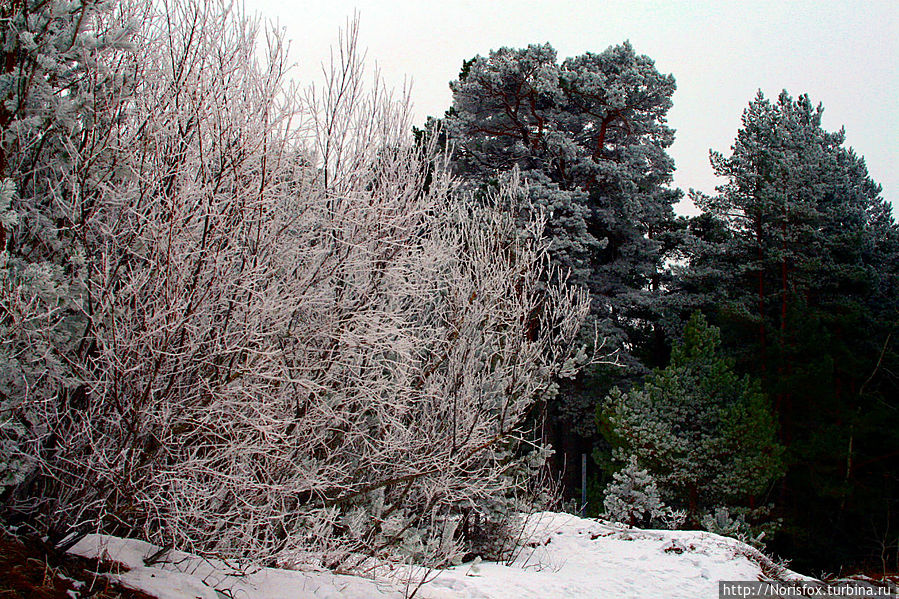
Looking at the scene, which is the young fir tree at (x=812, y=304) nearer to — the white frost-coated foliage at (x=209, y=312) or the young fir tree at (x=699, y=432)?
the young fir tree at (x=699, y=432)

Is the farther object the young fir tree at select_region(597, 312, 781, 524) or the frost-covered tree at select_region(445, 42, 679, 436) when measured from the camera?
the frost-covered tree at select_region(445, 42, 679, 436)

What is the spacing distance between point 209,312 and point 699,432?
37.5 ft

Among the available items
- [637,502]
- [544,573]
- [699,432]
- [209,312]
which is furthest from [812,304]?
[209,312]

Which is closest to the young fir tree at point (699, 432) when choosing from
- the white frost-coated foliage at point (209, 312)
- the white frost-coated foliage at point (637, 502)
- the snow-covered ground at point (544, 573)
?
the white frost-coated foliage at point (637, 502)

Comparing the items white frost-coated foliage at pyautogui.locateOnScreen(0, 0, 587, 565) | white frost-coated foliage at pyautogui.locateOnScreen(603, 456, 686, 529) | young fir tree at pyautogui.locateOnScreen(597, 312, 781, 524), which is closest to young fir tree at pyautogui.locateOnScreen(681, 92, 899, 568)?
young fir tree at pyautogui.locateOnScreen(597, 312, 781, 524)

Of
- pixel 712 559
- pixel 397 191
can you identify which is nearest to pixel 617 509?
pixel 712 559

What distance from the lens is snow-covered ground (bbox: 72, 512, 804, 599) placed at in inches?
147

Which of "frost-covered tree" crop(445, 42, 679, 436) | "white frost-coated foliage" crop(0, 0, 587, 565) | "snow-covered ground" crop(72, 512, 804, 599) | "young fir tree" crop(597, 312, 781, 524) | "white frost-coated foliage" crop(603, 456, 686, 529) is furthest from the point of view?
"frost-covered tree" crop(445, 42, 679, 436)

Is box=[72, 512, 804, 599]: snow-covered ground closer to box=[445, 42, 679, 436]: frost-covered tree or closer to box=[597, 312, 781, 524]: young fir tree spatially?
box=[597, 312, 781, 524]: young fir tree

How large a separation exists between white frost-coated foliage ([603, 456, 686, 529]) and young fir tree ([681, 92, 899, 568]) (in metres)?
4.74

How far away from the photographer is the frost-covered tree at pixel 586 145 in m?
17.6

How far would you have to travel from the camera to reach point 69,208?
139 inches

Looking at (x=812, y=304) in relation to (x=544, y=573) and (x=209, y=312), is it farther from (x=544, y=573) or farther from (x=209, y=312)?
(x=209, y=312)

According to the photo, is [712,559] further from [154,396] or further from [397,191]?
→ [154,396]
